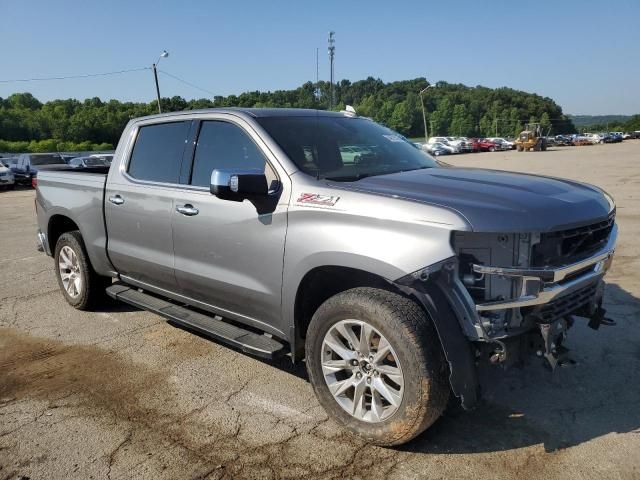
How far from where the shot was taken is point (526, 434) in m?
3.12

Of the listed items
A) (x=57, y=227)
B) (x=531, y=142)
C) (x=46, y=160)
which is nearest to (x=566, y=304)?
(x=57, y=227)

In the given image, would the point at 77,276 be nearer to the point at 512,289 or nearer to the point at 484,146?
the point at 512,289

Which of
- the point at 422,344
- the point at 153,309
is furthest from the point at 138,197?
the point at 422,344

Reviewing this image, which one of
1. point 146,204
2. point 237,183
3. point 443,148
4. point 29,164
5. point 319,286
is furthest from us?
point 443,148

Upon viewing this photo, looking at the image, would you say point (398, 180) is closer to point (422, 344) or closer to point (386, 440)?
point (422, 344)

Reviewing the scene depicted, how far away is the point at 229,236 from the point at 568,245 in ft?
6.94

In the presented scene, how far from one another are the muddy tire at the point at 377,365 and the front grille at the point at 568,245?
69 centimetres

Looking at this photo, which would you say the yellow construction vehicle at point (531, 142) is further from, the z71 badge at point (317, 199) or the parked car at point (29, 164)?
the z71 badge at point (317, 199)

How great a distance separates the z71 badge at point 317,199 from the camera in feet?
10.2

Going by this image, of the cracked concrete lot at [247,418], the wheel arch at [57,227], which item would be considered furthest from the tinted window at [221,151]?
the wheel arch at [57,227]

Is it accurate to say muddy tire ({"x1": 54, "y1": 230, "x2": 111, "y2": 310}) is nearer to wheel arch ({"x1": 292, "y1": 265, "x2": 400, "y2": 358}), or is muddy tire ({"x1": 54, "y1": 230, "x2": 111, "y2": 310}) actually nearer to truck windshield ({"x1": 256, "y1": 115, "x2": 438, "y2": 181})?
truck windshield ({"x1": 256, "y1": 115, "x2": 438, "y2": 181})

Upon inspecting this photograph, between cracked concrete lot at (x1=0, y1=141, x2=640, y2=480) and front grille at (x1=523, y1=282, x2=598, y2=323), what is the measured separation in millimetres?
442

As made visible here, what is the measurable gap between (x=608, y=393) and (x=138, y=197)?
3.83 metres

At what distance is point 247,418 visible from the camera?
11.1ft
